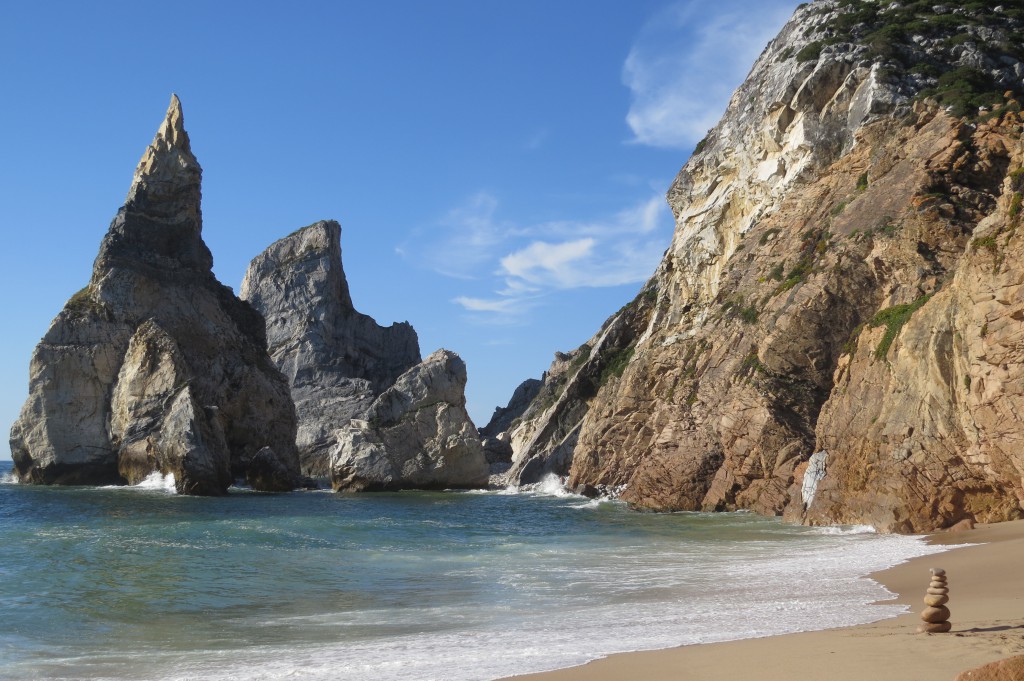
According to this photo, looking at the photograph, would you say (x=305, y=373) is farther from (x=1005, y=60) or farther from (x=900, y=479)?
(x=900, y=479)

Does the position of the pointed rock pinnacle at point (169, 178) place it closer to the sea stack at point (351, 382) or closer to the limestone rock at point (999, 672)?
the sea stack at point (351, 382)

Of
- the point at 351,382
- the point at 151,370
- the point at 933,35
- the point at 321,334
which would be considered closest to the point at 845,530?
the point at 933,35

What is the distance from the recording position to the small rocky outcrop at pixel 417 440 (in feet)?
169

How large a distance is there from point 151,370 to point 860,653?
54.7 meters

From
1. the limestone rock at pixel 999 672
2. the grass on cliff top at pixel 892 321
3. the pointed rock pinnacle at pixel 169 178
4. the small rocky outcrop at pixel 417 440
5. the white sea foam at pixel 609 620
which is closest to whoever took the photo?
the limestone rock at pixel 999 672

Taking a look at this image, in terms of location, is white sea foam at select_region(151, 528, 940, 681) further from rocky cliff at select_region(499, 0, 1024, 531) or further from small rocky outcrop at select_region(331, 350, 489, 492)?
small rocky outcrop at select_region(331, 350, 489, 492)

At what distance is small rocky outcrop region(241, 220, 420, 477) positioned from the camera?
293ft

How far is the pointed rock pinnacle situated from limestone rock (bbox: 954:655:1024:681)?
65386mm

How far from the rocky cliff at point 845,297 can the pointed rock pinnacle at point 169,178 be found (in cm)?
3059

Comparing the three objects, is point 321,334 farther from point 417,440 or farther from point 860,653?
point 860,653

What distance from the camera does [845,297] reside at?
31.9 metres

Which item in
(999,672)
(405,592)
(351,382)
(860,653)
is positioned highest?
(351,382)

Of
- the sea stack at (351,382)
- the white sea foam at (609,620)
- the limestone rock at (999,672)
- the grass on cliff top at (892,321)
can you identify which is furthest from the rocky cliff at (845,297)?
the limestone rock at (999,672)

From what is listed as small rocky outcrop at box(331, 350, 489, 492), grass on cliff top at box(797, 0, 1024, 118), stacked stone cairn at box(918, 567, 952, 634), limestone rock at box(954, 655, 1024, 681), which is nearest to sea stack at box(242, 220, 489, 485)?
small rocky outcrop at box(331, 350, 489, 492)
